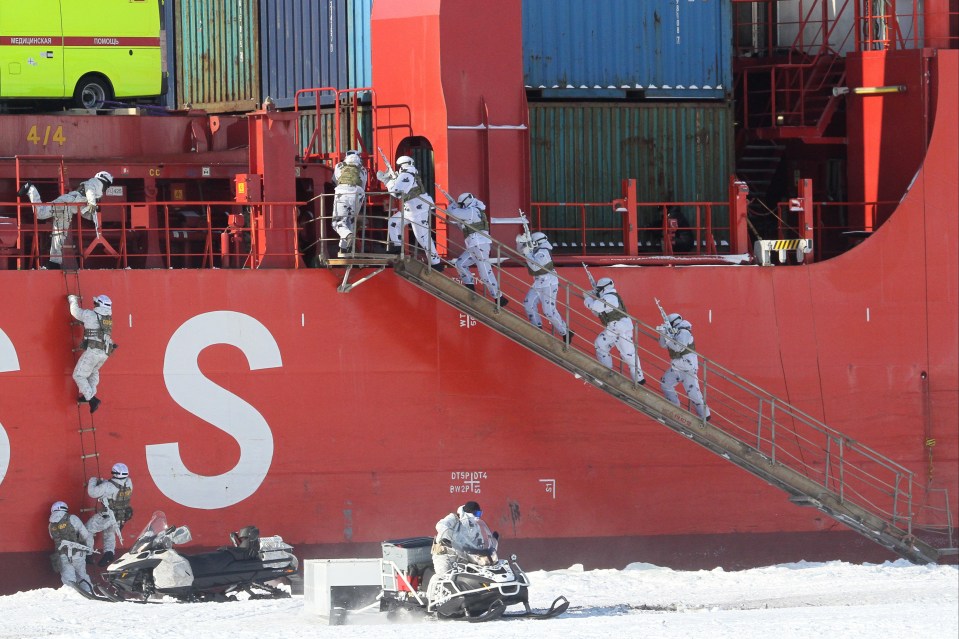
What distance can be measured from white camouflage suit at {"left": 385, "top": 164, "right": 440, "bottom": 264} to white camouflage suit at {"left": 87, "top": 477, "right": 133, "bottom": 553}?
3.94m

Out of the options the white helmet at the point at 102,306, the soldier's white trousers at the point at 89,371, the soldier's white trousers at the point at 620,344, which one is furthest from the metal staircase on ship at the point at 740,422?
the soldier's white trousers at the point at 89,371

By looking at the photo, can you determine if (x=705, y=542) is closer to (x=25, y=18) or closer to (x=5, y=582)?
(x=5, y=582)

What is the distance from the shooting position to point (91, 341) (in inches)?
662

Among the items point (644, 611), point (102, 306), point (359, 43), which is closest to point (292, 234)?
point (102, 306)

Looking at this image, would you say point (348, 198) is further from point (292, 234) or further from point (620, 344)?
point (620, 344)

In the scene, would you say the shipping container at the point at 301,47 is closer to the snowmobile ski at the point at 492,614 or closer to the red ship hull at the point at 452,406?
the red ship hull at the point at 452,406

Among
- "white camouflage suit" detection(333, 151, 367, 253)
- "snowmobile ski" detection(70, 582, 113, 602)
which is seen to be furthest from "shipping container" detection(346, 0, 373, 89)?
"snowmobile ski" detection(70, 582, 113, 602)

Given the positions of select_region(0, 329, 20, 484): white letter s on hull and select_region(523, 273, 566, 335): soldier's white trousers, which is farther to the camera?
select_region(523, 273, 566, 335): soldier's white trousers

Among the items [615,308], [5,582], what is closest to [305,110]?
[615,308]

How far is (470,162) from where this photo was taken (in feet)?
60.2

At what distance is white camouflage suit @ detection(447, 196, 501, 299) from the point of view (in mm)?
17422

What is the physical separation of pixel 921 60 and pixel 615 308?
17.7 feet

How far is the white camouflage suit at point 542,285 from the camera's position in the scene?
17484mm

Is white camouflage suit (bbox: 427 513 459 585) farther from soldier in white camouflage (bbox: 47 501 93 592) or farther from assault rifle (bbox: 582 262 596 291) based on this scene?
soldier in white camouflage (bbox: 47 501 93 592)
